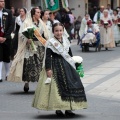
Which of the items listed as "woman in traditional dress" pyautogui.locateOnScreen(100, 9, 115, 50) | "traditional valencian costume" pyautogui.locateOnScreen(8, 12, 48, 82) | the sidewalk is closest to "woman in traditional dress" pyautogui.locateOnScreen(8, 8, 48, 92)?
"traditional valencian costume" pyautogui.locateOnScreen(8, 12, 48, 82)

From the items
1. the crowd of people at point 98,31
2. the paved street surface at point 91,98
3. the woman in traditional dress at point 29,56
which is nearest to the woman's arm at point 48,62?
the paved street surface at point 91,98

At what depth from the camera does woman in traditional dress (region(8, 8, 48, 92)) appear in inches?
460

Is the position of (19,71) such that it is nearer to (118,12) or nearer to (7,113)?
(7,113)

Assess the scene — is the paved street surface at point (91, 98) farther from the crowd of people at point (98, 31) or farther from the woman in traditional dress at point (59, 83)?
the crowd of people at point (98, 31)

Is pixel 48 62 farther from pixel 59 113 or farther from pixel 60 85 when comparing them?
pixel 59 113

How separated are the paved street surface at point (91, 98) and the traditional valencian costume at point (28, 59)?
0.35 meters

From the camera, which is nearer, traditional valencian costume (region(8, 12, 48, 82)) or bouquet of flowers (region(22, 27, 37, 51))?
bouquet of flowers (region(22, 27, 37, 51))

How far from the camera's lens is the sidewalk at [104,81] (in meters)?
11.9

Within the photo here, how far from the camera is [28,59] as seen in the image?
1177 cm

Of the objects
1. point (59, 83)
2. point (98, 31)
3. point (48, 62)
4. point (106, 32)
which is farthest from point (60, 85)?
point (106, 32)

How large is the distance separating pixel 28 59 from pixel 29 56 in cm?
6

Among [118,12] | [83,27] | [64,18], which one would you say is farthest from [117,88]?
[118,12]

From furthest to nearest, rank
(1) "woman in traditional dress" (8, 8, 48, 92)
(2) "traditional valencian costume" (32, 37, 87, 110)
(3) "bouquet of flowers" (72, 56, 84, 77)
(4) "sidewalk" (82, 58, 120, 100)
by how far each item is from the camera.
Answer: (4) "sidewalk" (82, 58, 120, 100)
(1) "woman in traditional dress" (8, 8, 48, 92)
(3) "bouquet of flowers" (72, 56, 84, 77)
(2) "traditional valencian costume" (32, 37, 87, 110)

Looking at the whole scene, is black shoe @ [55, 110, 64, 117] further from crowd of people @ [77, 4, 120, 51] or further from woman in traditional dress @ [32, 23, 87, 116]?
crowd of people @ [77, 4, 120, 51]
